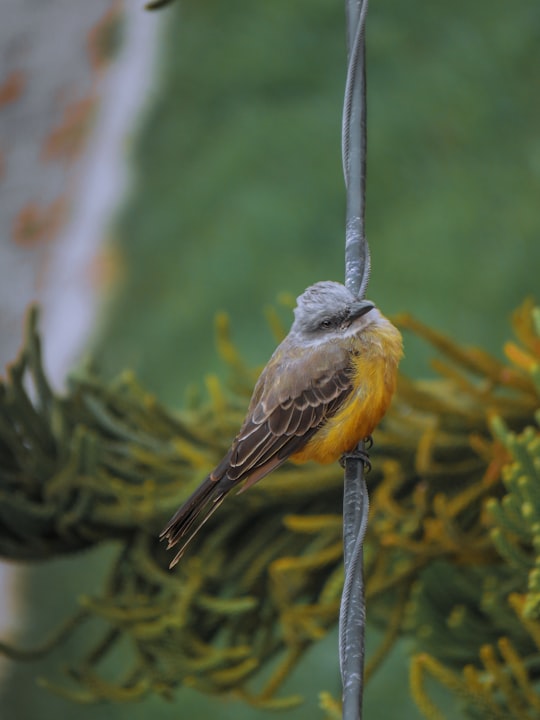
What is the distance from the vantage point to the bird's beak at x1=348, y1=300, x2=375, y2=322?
2746 millimetres

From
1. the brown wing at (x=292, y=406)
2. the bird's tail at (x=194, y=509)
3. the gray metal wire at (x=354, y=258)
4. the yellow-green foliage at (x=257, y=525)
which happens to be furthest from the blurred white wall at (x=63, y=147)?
the gray metal wire at (x=354, y=258)

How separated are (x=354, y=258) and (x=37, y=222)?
31.1 feet

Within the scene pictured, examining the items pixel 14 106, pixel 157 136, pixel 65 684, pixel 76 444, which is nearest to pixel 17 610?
pixel 65 684

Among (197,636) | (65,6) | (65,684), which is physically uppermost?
(65,6)

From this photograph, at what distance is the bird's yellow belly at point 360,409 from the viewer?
9.50 ft

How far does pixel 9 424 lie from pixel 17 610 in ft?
14.4

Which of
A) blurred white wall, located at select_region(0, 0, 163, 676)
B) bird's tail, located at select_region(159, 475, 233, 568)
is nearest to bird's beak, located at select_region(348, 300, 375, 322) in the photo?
bird's tail, located at select_region(159, 475, 233, 568)

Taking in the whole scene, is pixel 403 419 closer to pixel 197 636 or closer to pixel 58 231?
pixel 197 636

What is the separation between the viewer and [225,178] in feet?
30.7

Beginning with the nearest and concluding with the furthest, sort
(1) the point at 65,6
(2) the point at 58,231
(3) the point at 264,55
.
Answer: (3) the point at 264,55 < (2) the point at 58,231 < (1) the point at 65,6

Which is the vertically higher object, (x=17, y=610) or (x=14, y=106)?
(x=14, y=106)

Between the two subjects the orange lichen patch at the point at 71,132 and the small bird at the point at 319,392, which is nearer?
the small bird at the point at 319,392

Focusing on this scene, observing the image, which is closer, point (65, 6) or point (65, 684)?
point (65, 684)

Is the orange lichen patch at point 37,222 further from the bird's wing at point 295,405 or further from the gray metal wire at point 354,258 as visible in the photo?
the gray metal wire at point 354,258
